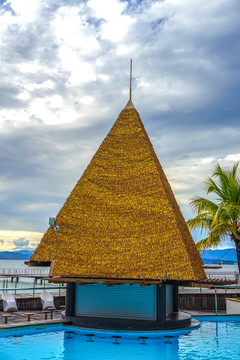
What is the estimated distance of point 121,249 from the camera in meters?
14.8

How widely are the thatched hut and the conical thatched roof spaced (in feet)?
0.13

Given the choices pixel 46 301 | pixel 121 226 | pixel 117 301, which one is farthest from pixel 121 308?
pixel 46 301

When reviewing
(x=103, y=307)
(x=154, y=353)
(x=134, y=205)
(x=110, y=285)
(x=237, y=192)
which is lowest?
(x=154, y=353)

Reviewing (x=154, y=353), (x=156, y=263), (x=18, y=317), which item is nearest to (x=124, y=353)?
(x=154, y=353)

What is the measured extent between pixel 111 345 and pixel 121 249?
3724mm

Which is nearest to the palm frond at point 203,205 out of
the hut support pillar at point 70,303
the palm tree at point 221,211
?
the palm tree at point 221,211

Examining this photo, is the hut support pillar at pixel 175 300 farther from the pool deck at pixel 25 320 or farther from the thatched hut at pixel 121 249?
the pool deck at pixel 25 320

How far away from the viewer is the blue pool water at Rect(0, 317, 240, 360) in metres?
11.3

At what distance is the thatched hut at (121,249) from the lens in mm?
14133

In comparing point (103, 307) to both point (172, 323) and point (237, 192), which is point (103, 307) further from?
point (237, 192)

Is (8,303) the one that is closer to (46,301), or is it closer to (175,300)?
(46,301)

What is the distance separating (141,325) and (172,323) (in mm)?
1248

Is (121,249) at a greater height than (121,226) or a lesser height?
lesser

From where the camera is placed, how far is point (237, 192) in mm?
19203
